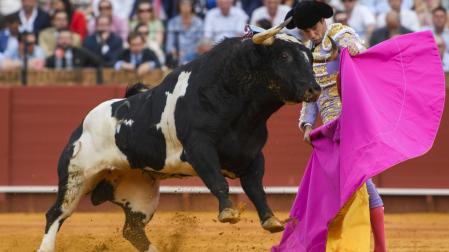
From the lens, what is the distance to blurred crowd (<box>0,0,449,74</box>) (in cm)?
1088

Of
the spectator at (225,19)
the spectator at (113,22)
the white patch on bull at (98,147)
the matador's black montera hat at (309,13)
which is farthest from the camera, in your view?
the spectator at (113,22)

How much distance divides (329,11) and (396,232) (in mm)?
3596

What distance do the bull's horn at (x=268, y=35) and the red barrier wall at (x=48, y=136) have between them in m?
4.91

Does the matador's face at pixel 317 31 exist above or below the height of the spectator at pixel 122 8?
above

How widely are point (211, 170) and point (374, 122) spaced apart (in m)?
0.94

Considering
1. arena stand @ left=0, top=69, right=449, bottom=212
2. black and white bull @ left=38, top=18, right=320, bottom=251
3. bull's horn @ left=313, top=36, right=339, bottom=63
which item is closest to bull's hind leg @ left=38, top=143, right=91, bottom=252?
black and white bull @ left=38, top=18, right=320, bottom=251

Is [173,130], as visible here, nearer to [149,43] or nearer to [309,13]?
[309,13]

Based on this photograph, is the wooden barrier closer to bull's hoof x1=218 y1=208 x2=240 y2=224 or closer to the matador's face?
the matador's face

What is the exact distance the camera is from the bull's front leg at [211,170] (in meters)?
5.94

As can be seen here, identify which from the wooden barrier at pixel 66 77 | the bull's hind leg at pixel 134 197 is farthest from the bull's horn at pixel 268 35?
the wooden barrier at pixel 66 77

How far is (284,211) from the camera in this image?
10.8 metres

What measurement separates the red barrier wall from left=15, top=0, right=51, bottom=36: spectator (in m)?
0.78

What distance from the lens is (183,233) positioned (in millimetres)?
7598

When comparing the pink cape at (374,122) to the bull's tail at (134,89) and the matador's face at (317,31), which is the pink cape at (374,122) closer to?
the matador's face at (317,31)
